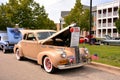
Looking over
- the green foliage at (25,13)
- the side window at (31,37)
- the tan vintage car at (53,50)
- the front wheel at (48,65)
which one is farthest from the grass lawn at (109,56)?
the green foliage at (25,13)

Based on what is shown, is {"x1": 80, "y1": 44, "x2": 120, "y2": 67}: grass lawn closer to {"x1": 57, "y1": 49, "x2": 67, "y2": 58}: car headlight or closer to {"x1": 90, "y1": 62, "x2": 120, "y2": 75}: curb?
{"x1": 90, "y1": 62, "x2": 120, "y2": 75}: curb

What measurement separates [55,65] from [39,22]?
18081 millimetres

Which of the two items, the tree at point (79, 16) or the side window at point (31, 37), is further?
the tree at point (79, 16)

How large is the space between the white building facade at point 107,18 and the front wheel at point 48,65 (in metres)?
37.2

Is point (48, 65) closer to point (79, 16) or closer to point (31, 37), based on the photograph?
point (31, 37)

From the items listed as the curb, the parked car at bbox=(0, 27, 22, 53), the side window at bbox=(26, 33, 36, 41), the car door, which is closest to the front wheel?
the car door

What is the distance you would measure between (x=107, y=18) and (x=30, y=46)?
129ft

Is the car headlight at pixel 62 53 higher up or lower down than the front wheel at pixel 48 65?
higher up

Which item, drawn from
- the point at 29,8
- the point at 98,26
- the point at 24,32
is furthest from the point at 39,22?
the point at 98,26

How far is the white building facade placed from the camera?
45.0m

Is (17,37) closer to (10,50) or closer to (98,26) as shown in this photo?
(10,50)

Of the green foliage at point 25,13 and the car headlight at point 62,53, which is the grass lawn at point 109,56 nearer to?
the car headlight at point 62,53

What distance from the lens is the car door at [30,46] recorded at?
10.0 metres

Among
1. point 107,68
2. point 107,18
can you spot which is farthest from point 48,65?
point 107,18
